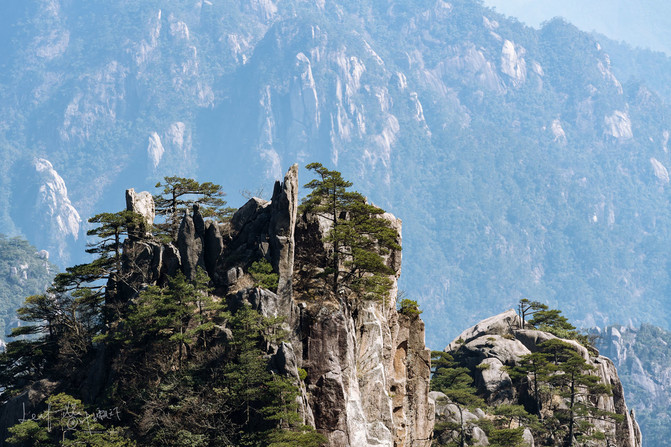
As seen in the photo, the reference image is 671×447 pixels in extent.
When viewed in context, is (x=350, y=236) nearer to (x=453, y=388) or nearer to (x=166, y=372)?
(x=166, y=372)

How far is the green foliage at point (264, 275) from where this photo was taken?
56275 millimetres

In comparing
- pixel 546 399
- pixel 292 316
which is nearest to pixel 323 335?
pixel 292 316

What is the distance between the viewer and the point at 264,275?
56.2 meters

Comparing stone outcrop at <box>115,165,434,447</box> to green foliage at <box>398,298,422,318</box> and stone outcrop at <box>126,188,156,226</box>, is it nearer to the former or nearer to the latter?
stone outcrop at <box>126,188,156,226</box>

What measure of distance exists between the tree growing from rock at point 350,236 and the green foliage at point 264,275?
5270mm

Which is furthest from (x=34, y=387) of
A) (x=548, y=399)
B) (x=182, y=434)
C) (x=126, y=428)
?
(x=548, y=399)

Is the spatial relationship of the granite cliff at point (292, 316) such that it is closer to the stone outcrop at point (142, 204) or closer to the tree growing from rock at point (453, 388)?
the stone outcrop at point (142, 204)

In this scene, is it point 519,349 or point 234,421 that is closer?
point 234,421

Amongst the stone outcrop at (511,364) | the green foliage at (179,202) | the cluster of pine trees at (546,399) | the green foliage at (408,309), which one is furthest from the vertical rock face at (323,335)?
the stone outcrop at (511,364)

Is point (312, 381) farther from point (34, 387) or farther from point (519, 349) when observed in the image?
point (519, 349)

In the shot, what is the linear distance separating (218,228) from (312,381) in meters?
14.6

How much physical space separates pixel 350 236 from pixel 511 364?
135ft

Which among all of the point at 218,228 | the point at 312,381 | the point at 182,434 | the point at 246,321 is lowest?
the point at 182,434

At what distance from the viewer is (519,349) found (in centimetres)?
9675
